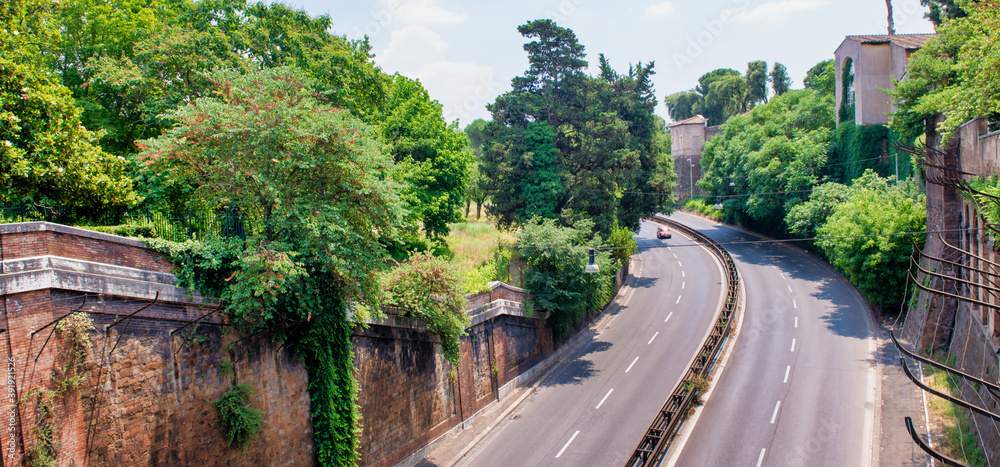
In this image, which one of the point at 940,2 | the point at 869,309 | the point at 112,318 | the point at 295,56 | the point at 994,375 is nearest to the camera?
the point at 112,318

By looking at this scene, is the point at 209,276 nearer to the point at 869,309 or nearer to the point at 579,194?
the point at 579,194

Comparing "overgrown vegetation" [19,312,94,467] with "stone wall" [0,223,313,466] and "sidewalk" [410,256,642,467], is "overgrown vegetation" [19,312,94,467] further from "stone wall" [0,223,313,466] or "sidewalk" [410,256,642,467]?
"sidewalk" [410,256,642,467]

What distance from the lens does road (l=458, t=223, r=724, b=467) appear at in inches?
826

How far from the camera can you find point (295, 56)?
78.6 feet

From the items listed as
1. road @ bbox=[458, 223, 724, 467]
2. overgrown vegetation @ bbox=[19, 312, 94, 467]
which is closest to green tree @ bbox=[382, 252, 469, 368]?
road @ bbox=[458, 223, 724, 467]

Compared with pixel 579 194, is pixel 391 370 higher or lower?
lower

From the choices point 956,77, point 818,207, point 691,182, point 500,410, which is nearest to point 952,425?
point 956,77

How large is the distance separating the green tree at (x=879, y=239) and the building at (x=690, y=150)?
44600mm

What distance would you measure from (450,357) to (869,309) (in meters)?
24.9

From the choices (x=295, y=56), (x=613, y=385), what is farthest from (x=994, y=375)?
(x=295, y=56)

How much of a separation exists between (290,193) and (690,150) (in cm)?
7053

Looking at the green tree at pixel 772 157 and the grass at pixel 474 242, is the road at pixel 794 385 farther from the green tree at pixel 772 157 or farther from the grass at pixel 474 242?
the grass at pixel 474 242

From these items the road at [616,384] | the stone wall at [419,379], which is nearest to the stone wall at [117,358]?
the stone wall at [419,379]

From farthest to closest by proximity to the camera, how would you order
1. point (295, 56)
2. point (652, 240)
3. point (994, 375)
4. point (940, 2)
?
point (652, 240) → point (940, 2) → point (295, 56) → point (994, 375)
